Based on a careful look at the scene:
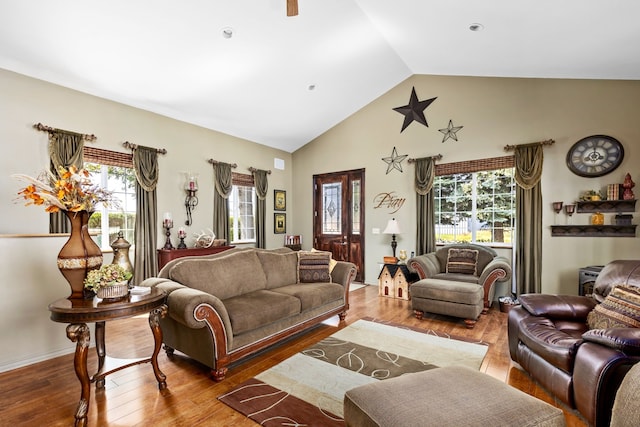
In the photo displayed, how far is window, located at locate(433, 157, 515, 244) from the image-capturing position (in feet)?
16.3

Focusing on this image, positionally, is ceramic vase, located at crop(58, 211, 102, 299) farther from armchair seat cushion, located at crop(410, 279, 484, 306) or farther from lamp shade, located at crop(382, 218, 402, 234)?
lamp shade, located at crop(382, 218, 402, 234)

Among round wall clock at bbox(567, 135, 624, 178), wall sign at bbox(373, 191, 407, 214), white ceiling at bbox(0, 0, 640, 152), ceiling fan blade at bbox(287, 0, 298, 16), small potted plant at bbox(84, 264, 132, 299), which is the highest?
white ceiling at bbox(0, 0, 640, 152)

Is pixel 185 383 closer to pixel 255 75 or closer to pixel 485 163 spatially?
pixel 255 75

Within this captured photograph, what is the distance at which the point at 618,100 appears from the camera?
13.6 feet

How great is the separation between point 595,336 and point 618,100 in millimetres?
3948

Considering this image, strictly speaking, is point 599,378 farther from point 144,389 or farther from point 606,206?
point 606,206

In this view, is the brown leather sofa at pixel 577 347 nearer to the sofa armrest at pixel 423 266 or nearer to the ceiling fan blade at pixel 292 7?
the sofa armrest at pixel 423 266

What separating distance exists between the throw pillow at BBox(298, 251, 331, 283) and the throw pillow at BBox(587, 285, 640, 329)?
2656mm

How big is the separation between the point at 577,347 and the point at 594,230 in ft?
10.4

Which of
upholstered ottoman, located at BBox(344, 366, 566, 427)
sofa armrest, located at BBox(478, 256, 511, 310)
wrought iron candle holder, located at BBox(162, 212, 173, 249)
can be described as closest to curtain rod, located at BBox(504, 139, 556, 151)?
sofa armrest, located at BBox(478, 256, 511, 310)

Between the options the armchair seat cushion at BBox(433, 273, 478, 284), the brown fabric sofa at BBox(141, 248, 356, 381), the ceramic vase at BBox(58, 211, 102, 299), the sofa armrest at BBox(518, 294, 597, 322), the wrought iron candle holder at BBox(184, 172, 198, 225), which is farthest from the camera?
the wrought iron candle holder at BBox(184, 172, 198, 225)

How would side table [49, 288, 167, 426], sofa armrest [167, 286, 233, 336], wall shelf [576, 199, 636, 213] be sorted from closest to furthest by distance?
side table [49, 288, 167, 426] < sofa armrest [167, 286, 233, 336] < wall shelf [576, 199, 636, 213]

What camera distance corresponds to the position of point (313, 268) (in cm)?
409

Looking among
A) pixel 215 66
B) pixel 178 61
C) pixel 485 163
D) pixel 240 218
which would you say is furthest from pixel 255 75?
pixel 485 163
